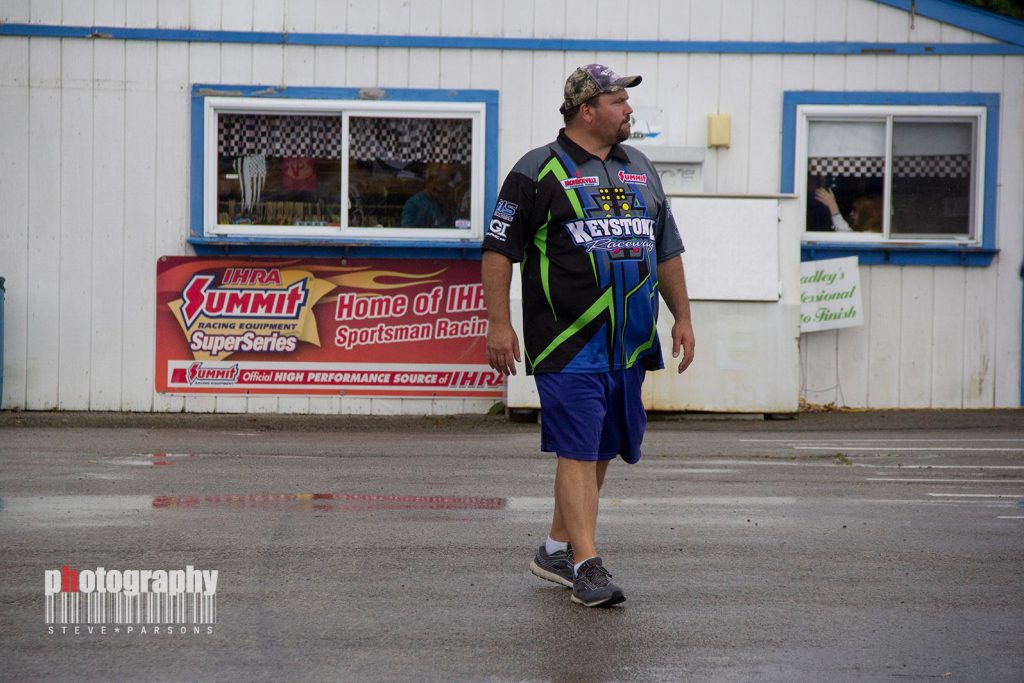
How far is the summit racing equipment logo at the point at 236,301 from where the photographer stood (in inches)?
524

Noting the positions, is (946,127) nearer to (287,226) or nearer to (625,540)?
(287,226)

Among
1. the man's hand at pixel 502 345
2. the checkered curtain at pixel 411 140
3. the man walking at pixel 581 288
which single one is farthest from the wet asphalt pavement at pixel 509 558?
the checkered curtain at pixel 411 140

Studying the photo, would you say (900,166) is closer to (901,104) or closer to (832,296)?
(901,104)

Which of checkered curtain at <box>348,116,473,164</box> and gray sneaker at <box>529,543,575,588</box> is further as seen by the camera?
checkered curtain at <box>348,116,473,164</box>

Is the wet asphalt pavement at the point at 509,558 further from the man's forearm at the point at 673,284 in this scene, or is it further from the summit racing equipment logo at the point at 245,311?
the summit racing equipment logo at the point at 245,311

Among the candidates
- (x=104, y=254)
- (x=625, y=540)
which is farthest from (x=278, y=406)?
(x=625, y=540)

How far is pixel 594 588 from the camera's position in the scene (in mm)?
5125

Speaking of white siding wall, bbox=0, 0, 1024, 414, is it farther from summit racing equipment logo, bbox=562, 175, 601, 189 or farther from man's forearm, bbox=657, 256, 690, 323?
summit racing equipment logo, bbox=562, 175, 601, 189

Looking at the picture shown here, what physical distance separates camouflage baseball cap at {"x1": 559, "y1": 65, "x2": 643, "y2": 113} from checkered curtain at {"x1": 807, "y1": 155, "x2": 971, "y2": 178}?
329 inches

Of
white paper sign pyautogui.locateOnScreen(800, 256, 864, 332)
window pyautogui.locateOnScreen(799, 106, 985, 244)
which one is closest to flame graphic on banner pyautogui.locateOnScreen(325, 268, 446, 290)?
white paper sign pyautogui.locateOnScreen(800, 256, 864, 332)

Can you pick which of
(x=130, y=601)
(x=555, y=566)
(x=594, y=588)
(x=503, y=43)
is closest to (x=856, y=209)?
(x=503, y=43)

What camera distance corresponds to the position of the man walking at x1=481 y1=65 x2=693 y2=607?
17.4 feet

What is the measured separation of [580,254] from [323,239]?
26.7ft

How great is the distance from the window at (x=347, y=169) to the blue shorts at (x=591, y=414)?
7.91 meters
